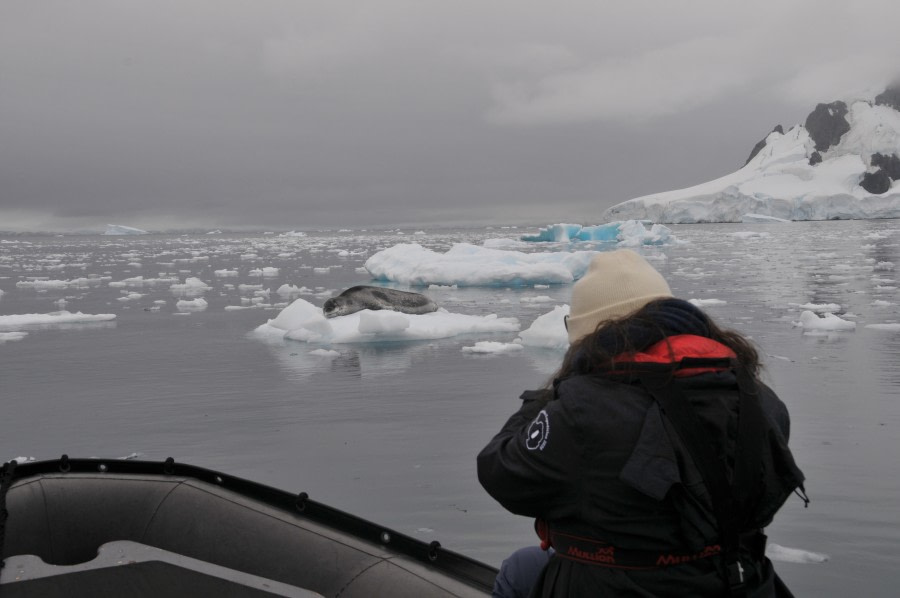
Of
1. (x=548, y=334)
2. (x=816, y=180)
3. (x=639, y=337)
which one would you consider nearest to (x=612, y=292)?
(x=639, y=337)

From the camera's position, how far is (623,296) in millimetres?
1319

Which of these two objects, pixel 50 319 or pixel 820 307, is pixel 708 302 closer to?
pixel 820 307

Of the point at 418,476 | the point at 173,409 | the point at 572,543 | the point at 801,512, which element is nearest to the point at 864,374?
the point at 801,512

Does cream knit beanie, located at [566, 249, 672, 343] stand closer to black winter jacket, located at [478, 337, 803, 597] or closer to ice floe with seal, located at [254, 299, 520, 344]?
black winter jacket, located at [478, 337, 803, 597]

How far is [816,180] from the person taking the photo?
58875 millimetres

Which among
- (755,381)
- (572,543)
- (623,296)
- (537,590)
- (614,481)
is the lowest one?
(537,590)

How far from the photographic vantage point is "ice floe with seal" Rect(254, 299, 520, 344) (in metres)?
8.42

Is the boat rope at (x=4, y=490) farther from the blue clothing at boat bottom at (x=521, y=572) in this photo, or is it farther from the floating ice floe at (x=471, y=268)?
the floating ice floe at (x=471, y=268)

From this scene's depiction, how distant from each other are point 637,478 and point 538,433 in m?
0.16

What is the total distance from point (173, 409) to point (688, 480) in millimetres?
4802

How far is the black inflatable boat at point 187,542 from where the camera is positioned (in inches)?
89.8

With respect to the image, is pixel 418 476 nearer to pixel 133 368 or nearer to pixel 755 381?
pixel 755 381

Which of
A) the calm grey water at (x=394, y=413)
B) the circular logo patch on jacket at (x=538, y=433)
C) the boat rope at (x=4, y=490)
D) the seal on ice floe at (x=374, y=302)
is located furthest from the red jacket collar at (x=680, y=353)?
the seal on ice floe at (x=374, y=302)

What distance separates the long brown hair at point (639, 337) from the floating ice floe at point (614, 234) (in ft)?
88.4
